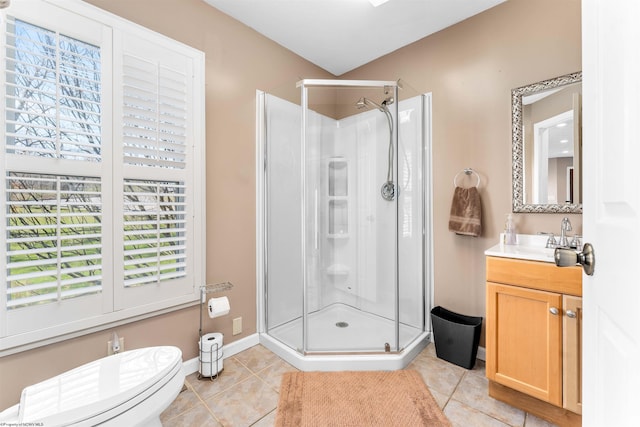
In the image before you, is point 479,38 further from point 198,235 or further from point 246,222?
point 198,235

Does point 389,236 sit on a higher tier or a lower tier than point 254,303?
higher

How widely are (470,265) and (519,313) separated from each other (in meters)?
0.66

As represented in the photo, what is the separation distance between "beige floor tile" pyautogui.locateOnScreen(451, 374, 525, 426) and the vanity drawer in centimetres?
70

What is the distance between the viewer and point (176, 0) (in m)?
1.84

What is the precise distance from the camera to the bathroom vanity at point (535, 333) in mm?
1351

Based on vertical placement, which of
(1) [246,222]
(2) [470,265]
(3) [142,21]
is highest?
(3) [142,21]

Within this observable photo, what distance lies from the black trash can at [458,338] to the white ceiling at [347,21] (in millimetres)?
2214

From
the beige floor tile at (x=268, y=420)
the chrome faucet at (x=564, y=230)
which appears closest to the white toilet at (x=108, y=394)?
the beige floor tile at (x=268, y=420)

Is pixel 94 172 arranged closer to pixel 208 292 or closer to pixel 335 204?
pixel 208 292

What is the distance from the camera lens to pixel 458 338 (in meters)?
1.98

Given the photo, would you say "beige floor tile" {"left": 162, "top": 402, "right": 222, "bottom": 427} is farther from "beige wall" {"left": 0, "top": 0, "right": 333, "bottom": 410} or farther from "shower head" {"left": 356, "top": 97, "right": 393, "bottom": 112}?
"shower head" {"left": 356, "top": 97, "right": 393, "bottom": 112}

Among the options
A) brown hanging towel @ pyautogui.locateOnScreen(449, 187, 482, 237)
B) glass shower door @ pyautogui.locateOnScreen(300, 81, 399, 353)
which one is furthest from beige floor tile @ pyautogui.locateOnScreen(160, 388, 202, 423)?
brown hanging towel @ pyautogui.locateOnScreen(449, 187, 482, 237)

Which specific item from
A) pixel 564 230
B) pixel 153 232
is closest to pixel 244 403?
pixel 153 232

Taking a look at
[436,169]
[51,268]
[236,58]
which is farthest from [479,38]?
[51,268]
